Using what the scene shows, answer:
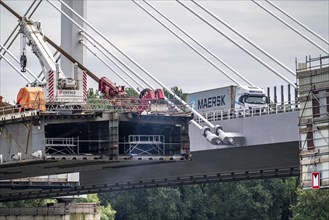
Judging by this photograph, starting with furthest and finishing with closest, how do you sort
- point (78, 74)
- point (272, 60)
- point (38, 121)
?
1. point (78, 74)
2. point (272, 60)
3. point (38, 121)

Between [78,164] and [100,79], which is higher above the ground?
[100,79]

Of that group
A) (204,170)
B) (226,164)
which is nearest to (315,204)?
(204,170)

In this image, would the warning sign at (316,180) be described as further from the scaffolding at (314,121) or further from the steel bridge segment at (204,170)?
the steel bridge segment at (204,170)

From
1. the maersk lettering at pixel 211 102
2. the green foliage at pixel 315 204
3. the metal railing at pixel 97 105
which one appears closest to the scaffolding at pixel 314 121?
the metal railing at pixel 97 105

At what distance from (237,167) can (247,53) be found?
12.9m

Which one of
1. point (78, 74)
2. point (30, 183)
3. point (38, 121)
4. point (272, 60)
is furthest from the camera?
point (30, 183)

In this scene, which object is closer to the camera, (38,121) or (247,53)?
(38,121)

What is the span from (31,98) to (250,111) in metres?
21.0

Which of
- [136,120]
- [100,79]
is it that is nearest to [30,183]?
[100,79]

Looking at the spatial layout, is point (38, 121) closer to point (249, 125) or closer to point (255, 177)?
point (249, 125)

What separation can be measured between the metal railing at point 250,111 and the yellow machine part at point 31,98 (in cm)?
1548

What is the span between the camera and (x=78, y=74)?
97750mm

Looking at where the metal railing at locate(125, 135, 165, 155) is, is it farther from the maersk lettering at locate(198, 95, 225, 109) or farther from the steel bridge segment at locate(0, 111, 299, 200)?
the maersk lettering at locate(198, 95, 225, 109)

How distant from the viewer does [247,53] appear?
88188mm
